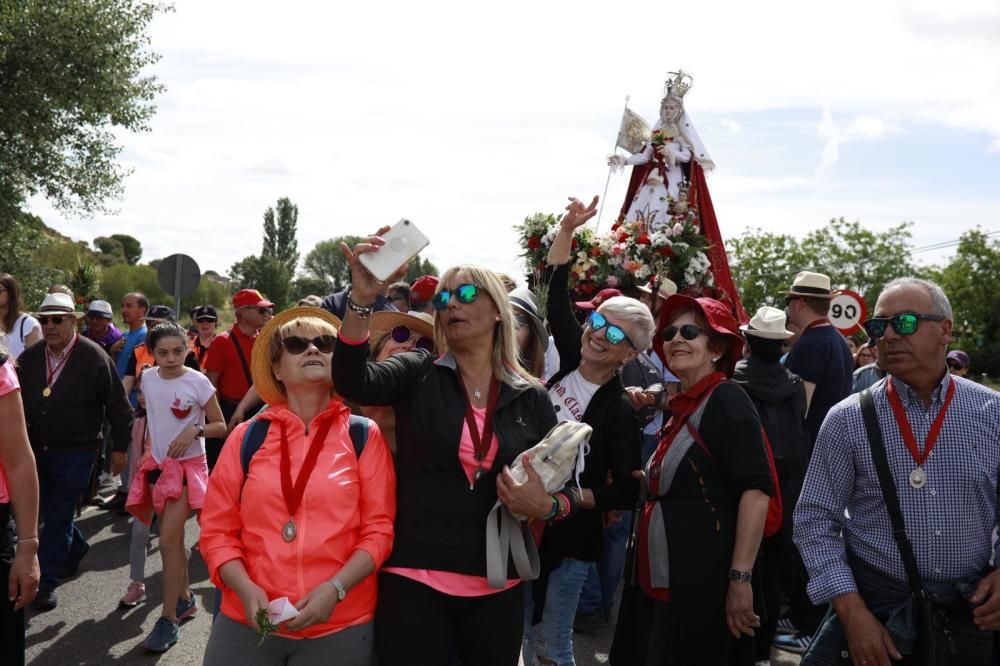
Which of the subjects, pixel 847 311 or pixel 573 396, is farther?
pixel 847 311

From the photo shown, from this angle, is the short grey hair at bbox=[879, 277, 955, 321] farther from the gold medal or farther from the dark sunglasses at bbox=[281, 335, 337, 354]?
the gold medal

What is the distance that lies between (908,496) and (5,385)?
328 centimetres

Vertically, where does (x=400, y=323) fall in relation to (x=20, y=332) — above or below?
above

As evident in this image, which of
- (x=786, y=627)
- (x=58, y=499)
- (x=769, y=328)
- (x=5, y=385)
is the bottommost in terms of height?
(x=786, y=627)

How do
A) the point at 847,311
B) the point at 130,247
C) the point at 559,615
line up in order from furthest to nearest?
1. the point at 130,247
2. the point at 847,311
3. the point at 559,615

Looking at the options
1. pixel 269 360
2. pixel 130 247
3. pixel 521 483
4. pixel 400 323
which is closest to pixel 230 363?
pixel 400 323

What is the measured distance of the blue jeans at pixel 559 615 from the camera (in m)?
3.91

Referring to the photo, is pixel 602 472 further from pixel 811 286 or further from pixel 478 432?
pixel 811 286

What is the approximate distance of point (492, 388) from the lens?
334cm

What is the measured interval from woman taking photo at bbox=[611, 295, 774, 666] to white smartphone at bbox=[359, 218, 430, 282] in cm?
132

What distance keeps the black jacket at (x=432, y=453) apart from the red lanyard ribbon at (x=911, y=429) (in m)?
1.30

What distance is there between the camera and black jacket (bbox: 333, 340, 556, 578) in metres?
3.03

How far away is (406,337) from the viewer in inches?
160

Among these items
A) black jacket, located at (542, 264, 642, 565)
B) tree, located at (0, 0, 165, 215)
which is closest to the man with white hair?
black jacket, located at (542, 264, 642, 565)
